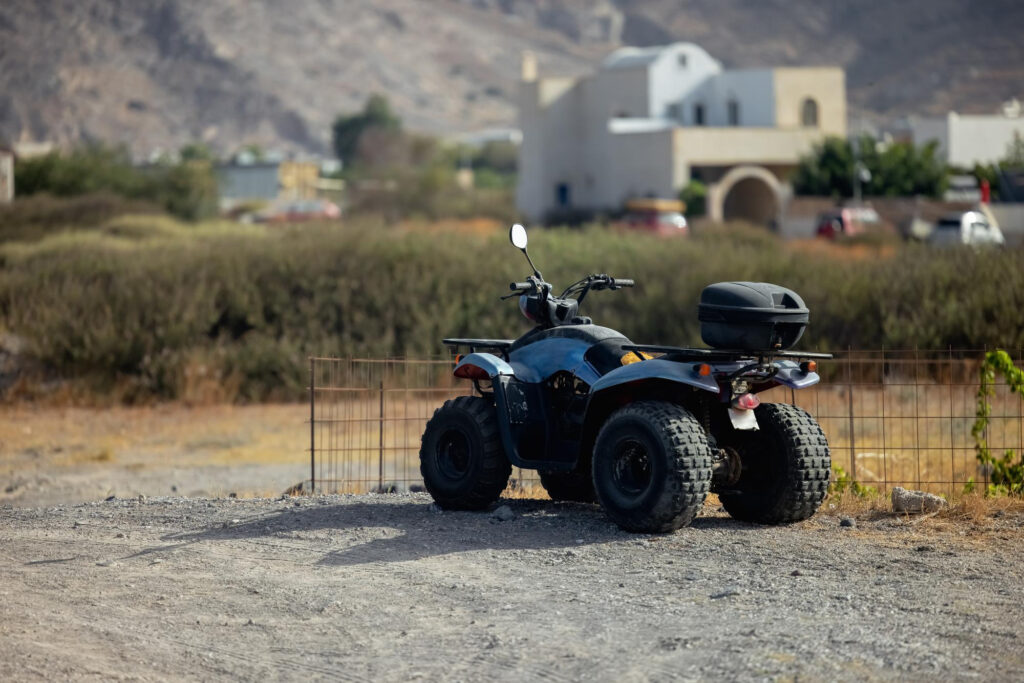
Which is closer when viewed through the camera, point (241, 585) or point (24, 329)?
point (241, 585)

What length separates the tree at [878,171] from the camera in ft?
197

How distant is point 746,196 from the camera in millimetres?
66375

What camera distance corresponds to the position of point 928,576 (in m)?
7.89

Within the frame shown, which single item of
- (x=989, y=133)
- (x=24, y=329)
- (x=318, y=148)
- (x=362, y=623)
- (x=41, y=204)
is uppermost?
(x=318, y=148)

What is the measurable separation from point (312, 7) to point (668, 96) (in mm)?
115242

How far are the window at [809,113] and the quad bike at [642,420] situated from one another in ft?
212

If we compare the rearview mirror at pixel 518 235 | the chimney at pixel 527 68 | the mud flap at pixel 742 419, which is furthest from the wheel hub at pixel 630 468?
the chimney at pixel 527 68

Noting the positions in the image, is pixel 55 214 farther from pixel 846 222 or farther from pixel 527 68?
pixel 527 68

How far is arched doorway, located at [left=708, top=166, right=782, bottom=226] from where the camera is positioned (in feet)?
199

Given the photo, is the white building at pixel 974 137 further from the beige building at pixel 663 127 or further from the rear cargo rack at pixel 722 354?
the rear cargo rack at pixel 722 354

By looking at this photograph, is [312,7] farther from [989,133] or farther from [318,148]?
[989,133]

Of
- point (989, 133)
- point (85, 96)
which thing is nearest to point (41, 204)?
point (989, 133)

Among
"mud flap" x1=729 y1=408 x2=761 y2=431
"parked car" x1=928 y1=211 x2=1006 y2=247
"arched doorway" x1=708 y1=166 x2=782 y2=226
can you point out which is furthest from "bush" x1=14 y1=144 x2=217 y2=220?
"mud flap" x1=729 y1=408 x2=761 y2=431

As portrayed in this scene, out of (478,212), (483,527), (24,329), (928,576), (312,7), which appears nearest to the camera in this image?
(928,576)
